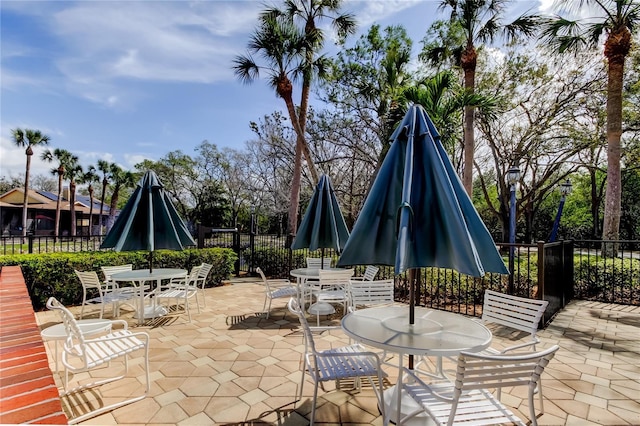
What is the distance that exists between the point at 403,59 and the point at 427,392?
1065cm

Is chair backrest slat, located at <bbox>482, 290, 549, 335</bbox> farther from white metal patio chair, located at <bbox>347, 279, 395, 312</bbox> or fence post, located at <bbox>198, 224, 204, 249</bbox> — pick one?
fence post, located at <bbox>198, 224, 204, 249</bbox>

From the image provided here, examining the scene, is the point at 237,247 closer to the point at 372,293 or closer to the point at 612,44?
the point at 372,293

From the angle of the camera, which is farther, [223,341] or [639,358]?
[223,341]

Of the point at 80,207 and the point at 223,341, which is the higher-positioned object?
the point at 80,207

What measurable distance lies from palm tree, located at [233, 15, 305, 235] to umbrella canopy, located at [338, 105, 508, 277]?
8.41 m

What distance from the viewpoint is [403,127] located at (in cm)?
266

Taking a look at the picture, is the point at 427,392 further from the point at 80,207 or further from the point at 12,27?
the point at 80,207

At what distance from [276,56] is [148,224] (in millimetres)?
7086

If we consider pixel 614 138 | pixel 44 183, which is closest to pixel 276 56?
pixel 614 138

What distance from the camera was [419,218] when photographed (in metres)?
2.45

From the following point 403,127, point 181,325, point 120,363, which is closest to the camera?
point 403,127

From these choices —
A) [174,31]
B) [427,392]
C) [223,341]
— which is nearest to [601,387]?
[427,392]

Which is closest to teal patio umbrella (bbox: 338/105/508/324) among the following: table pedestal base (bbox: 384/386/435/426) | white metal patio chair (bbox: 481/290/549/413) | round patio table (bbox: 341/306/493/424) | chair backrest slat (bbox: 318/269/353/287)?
round patio table (bbox: 341/306/493/424)

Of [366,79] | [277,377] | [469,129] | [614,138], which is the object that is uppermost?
[366,79]
